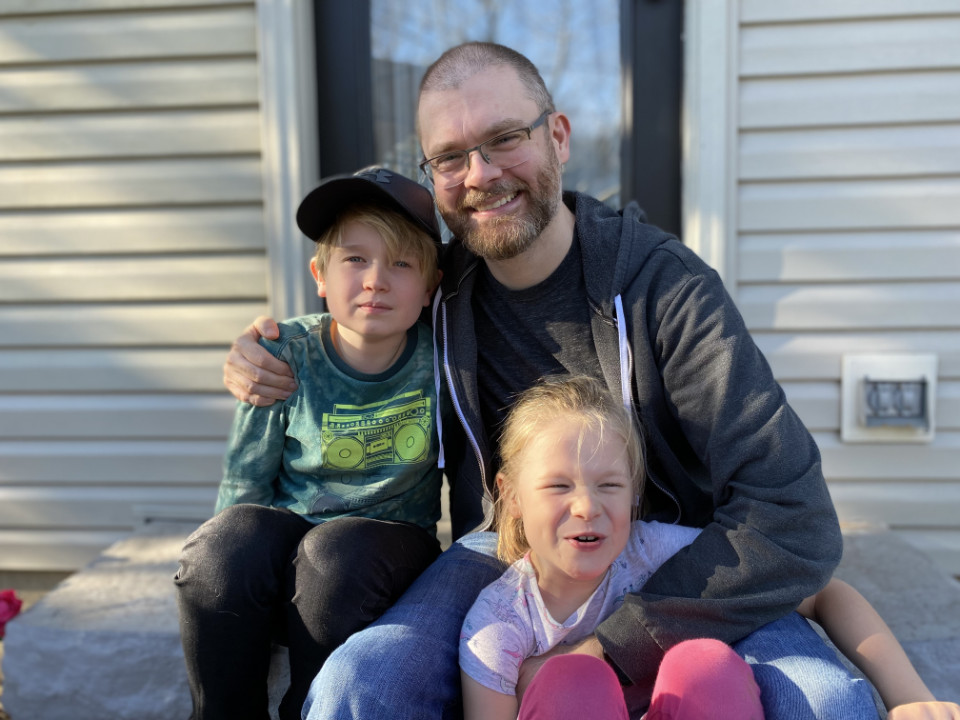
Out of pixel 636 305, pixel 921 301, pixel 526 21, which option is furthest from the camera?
pixel 526 21

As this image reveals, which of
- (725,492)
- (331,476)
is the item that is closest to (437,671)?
(331,476)

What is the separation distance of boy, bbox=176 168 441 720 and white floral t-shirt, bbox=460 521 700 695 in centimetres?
23

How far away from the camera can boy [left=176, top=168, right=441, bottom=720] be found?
1620 millimetres

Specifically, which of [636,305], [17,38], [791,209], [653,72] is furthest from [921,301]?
[17,38]

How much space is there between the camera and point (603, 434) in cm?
154

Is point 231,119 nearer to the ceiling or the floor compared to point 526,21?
nearer to the floor

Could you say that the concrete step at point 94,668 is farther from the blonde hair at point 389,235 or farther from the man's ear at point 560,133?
the man's ear at point 560,133

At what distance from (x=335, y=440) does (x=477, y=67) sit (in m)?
0.93

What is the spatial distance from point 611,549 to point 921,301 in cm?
191

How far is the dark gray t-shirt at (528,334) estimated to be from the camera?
185 cm

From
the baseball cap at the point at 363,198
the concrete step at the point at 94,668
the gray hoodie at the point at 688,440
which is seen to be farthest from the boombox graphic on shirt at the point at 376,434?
the concrete step at the point at 94,668

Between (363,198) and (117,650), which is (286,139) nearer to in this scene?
(363,198)

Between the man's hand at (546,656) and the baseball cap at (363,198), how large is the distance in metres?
0.98

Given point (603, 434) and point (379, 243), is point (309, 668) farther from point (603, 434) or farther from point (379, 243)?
point (379, 243)
